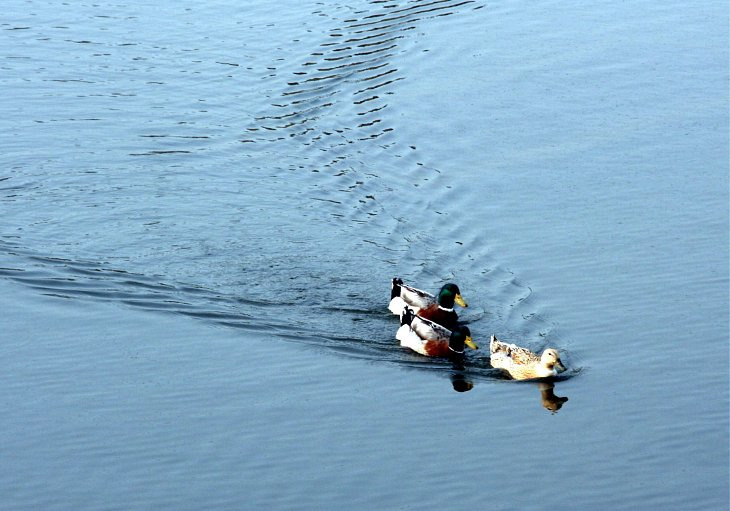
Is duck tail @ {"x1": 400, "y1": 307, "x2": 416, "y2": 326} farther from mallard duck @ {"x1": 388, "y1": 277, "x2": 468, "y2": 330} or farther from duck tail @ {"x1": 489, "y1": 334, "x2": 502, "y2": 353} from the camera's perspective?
duck tail @ {"x1": 489, "y1": 334, "x2": 502, "y2": 353}

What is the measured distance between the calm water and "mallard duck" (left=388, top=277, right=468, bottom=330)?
1.56ft

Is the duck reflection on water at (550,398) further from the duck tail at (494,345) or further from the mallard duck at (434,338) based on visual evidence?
the mallard duck at (434,338)

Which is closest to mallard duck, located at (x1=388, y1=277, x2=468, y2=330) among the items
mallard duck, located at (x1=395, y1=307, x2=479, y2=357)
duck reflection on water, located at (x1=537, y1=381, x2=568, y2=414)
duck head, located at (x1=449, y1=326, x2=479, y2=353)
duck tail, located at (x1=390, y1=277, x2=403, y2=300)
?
duck tail, located at (x1=390, y1=277, x2=403, y2=300)

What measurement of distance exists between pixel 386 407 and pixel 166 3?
63.1 ft

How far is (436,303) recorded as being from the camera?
19141 millimetres

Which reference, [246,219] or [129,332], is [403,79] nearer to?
[246,219]

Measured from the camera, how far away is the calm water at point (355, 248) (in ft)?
48.5

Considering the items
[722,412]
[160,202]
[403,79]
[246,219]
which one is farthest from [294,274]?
[403,79]

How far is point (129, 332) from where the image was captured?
1811cm

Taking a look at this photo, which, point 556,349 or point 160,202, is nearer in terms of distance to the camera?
point 556,349

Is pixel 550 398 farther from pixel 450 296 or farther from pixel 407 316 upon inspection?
pixel 407 316

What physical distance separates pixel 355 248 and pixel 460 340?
10.9ft

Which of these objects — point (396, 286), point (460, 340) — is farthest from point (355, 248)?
point (460, 340)

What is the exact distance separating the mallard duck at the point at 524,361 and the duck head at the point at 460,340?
0.46 meters
